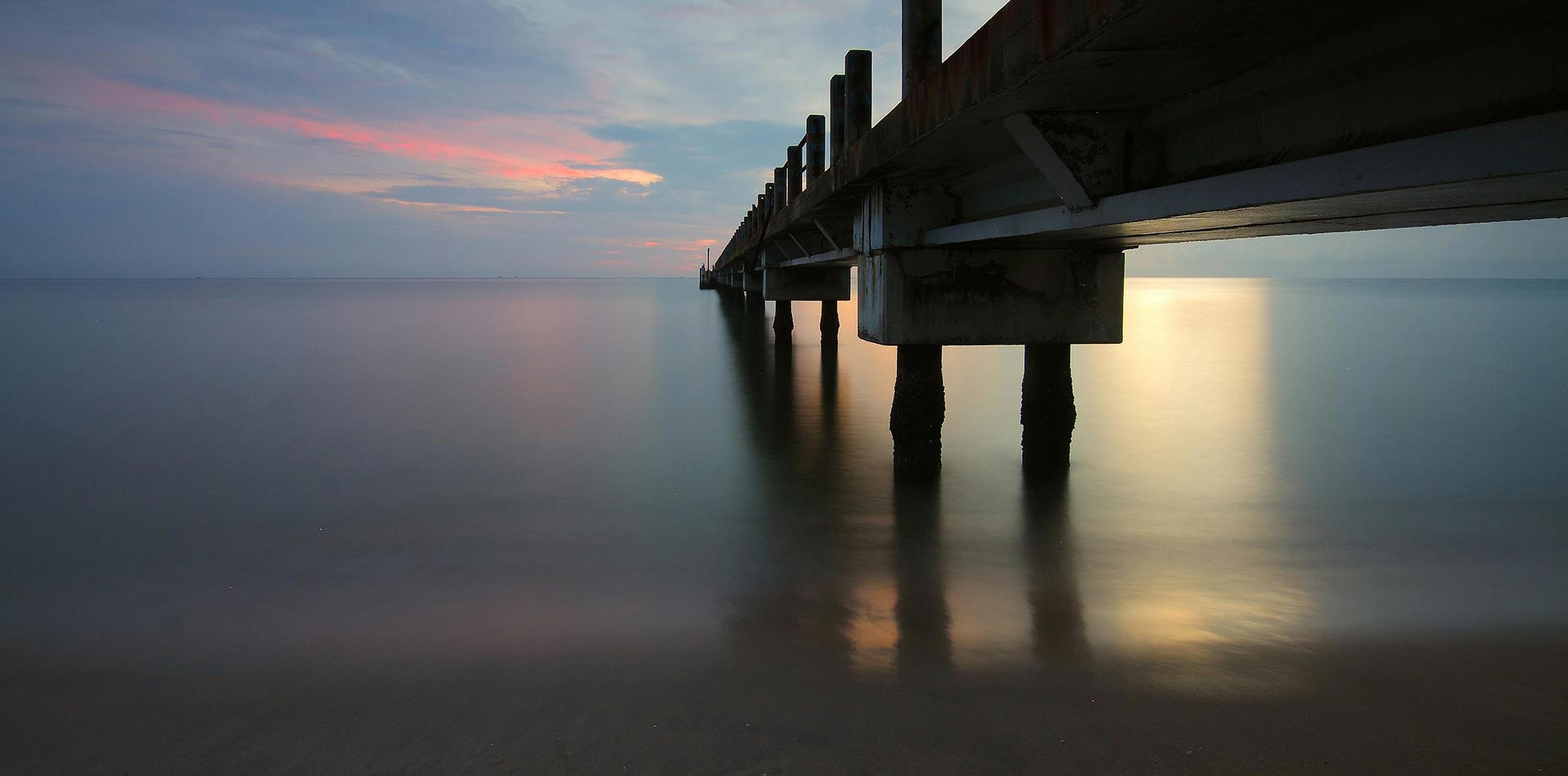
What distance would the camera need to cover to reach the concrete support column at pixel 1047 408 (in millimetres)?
9602

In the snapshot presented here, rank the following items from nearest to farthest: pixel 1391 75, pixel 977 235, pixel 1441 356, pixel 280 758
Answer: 1. pixel 1391 75
2. pixel 280 758
3. pixel 977 235
4. pixel 1441 356

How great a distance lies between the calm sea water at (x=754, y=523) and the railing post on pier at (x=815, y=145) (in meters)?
3.71

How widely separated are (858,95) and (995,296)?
2.53 meters

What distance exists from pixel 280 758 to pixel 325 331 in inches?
1504

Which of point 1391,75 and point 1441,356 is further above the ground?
point 1391,75

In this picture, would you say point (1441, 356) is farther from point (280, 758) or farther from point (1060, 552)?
point (280, 758)

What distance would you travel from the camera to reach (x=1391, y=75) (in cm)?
332

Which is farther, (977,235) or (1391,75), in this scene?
(977,235)

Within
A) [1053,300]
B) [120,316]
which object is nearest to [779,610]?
[1053,300]

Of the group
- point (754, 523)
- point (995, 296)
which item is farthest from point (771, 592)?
point (995, 296)

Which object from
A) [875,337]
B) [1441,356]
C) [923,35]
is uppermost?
[923,35]

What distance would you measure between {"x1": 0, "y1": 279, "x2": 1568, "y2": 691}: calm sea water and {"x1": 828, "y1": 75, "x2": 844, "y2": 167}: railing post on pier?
12.1 feet

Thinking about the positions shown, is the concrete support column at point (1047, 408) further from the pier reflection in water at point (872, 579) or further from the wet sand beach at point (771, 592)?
the wet sand beach at point (771, 592)

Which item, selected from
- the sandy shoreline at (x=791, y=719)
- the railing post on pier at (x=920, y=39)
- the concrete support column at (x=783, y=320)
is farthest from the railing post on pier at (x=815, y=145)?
the concrete support column at (x=783, y=320)
